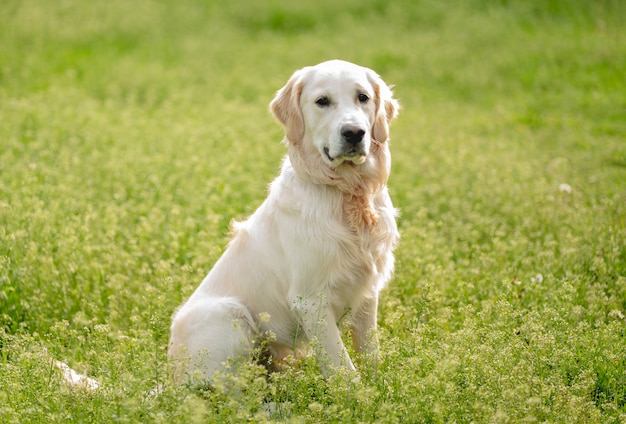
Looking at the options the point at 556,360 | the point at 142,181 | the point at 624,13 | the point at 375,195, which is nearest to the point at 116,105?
the point at 142,181

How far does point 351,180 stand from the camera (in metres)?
4.06

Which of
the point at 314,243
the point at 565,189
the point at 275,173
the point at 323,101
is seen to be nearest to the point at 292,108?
the point at 323,101

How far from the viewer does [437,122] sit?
11.0 meters

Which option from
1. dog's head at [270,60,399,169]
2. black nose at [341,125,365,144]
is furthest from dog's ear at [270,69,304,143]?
black nose at [341,125,365,144]

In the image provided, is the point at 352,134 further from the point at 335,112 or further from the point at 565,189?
the point at 565,189

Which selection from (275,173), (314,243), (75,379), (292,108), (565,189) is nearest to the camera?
(75,379)

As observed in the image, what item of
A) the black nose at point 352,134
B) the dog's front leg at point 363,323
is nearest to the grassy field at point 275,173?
the dog's front leg at point 363,323

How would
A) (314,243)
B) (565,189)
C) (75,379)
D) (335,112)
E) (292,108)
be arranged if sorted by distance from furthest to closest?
(565,189) < (292,108) < (335,112) < (314,243) < (75,379)

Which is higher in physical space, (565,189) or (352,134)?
(352,134)

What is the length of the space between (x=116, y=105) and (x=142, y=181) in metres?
4.23

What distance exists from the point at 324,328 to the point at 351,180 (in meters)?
0.79

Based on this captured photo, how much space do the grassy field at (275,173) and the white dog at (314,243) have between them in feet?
0.82

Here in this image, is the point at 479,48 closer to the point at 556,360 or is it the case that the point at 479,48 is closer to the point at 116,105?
the point at 116,105

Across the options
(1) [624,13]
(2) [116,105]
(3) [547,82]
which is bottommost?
(2) [116,105]
